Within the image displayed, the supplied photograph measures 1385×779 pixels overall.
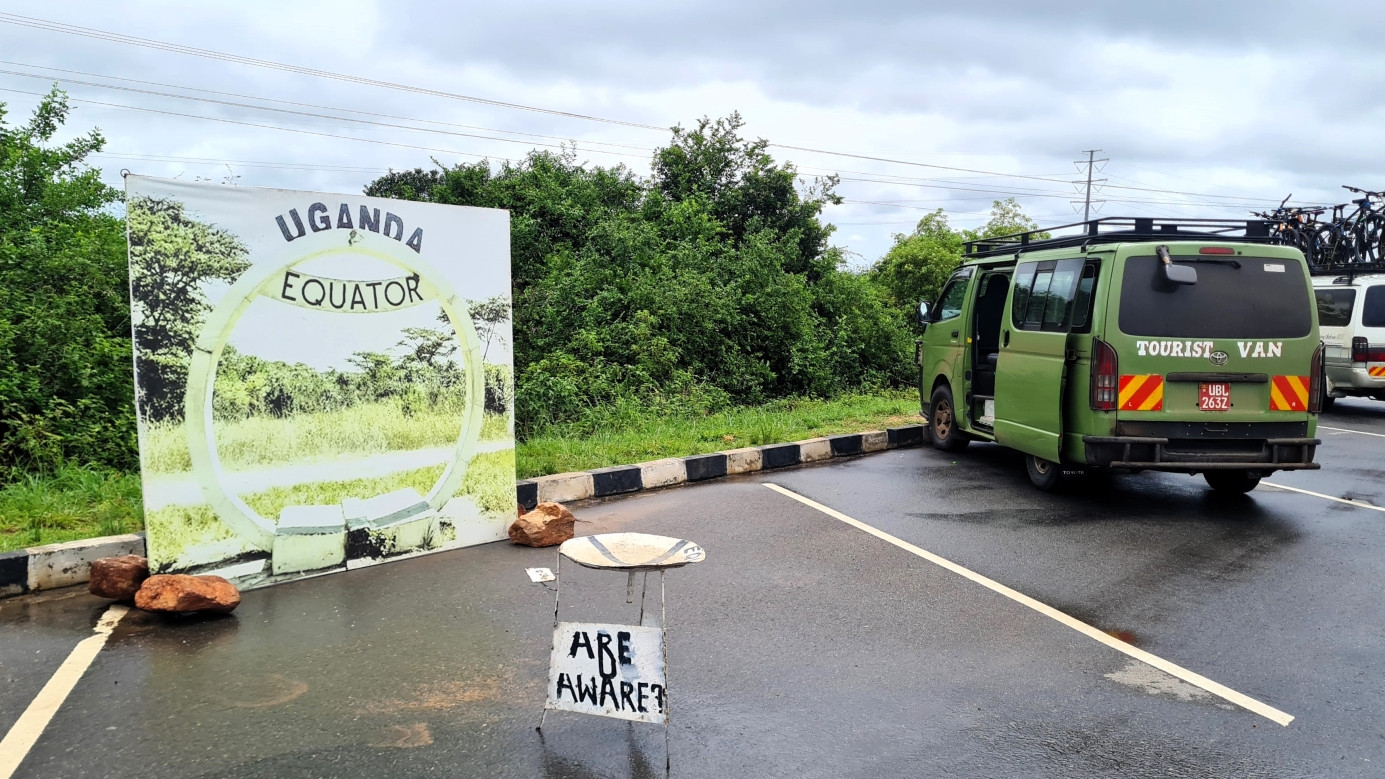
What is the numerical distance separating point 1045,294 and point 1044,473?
58.7 inches

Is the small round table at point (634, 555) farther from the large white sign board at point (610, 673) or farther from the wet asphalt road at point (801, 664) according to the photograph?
the wet asphalt road at point (801, 664)

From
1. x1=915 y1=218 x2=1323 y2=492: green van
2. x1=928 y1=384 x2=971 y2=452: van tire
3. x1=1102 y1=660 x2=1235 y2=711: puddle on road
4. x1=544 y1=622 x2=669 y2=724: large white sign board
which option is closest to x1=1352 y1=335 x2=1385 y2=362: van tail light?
x1=928 y1=384 x2=971 y2=452: van tire

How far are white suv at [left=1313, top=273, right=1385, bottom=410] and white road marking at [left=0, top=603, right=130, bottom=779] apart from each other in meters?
14.7

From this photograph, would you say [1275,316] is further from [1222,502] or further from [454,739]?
[454,739]

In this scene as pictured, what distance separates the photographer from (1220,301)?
691 cm

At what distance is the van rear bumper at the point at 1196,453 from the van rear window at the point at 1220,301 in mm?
777

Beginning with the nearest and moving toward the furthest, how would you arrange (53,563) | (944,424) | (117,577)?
(117,577) < (53,563) < (944,424)

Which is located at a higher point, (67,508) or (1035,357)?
(1035,357)

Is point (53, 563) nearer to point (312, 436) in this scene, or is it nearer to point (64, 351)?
point (312, 436)

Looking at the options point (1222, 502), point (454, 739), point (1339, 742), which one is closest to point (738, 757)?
point (454, 739)

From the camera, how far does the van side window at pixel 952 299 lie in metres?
9.78

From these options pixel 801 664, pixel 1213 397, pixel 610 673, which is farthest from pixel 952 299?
pixel 610 673

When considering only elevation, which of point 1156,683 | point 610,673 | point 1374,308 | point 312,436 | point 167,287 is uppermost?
point 167,287

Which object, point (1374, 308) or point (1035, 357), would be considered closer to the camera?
point (1035, 357)
